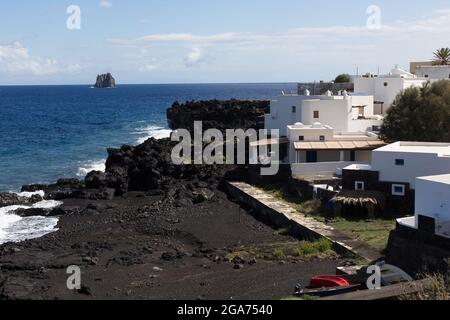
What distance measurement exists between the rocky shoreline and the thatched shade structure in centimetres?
283

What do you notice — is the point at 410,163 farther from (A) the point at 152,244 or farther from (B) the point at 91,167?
(B) the point at 91,167

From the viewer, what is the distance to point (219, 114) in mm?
68625

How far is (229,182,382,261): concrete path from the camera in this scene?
20047 millimetres

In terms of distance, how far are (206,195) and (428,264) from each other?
54.9ft

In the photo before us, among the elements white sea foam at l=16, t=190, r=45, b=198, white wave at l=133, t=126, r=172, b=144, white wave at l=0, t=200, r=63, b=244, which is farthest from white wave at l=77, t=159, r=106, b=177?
white wave at l=133, t=126, r=172, b=144

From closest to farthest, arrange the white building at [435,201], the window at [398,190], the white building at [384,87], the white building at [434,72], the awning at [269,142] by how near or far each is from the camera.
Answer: the white building at [435,201] → the window at [398,190] → the awning at [269,142] → the white building at [384,87] → the white building at [434,72]

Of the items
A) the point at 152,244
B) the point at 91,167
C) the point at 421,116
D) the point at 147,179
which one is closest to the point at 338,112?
the point at 421,116

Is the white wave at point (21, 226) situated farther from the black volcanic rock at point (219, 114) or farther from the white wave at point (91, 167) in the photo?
the black volcanic rock at point (219, 114)

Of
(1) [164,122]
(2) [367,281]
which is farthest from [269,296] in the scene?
(1) [164,122]

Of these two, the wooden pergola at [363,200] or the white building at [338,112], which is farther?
the white building at [338,112]

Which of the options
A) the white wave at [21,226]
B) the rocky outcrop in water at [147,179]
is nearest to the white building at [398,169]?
the rocky outcrop in water at [147,179]

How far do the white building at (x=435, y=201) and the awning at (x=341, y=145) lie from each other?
43.6 feet

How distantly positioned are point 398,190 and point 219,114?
1758 inches

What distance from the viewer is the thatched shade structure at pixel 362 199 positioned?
80.3ft
